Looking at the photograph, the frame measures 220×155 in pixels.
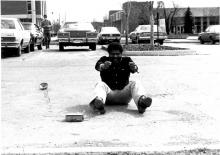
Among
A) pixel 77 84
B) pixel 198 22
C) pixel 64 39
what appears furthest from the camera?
pixel 198 22

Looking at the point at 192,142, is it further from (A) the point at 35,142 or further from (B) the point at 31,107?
(B) the point at 31,107

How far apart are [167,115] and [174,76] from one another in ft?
15.4

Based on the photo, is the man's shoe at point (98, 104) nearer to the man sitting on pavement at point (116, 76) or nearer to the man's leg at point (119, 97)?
the man sitting on pavement at point (116, 76)

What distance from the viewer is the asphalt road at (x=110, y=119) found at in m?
4.78

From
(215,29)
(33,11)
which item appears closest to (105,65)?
(215,29)

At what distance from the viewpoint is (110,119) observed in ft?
20.2

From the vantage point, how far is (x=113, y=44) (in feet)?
22.1

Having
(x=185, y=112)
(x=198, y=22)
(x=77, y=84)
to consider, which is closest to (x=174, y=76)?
(x=77, y=84)

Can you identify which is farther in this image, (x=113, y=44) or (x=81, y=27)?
(x=81, y=27)

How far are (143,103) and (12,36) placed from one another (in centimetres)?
1225

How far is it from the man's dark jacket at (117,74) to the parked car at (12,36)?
11.3 meters

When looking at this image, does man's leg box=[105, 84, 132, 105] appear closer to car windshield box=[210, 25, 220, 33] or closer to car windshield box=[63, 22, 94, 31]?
car windshield box=[63, 22, 94, 31]

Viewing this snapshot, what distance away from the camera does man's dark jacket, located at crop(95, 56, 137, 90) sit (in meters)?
6.78

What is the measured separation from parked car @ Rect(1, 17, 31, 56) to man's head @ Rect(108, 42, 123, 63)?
11.3 metres
